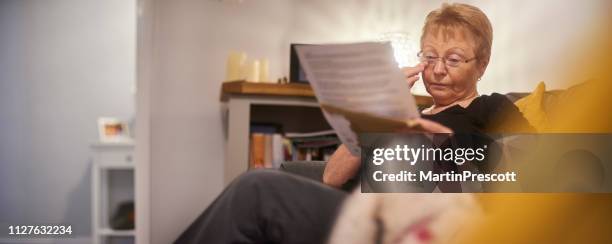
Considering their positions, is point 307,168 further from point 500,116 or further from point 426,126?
point 500,116

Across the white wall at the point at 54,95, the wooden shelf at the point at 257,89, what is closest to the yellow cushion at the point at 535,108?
the wooden shelf at the point at 257,89

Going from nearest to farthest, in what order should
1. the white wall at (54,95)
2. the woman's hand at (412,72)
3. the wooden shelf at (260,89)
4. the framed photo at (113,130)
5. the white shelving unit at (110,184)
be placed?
the woman's hand at (412,72), the wooden shelf at (260,89), the white wall at (54,95), the white shelving unit at (110,184), the framed photo at (113,130)

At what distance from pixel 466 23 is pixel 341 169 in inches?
13.8

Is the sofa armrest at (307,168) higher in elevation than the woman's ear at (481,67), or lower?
lower

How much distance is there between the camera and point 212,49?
1.03 m

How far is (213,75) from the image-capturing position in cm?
103

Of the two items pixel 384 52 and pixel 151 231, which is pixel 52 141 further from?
pixel 384 52

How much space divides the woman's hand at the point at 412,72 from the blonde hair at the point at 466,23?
67mm

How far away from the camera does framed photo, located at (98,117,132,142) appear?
173 centimetres

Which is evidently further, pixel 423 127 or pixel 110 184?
pixel 110 184

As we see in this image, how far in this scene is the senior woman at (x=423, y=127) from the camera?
2.86ft

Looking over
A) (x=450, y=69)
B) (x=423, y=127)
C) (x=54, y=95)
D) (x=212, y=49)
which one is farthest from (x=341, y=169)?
(x=54, y=95)

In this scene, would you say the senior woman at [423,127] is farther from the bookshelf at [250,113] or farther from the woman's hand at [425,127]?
the bookshelf at [250,113]

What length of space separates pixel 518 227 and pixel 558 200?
9cm
